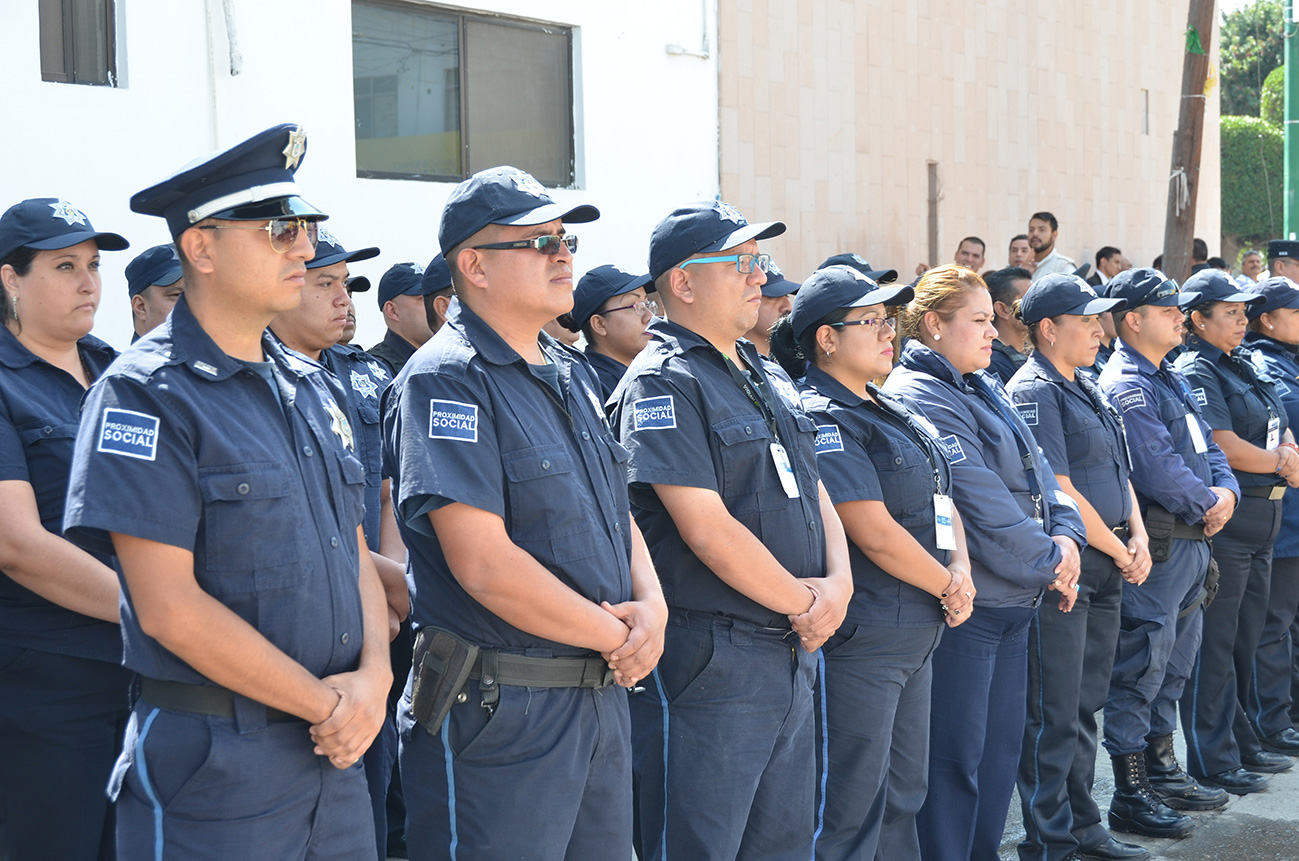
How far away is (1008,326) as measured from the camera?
20.4 feet

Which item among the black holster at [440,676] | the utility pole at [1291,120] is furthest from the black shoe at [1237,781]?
the utility pole at [1291,120]

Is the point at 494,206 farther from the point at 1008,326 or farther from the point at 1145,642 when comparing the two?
the point at 1008,326

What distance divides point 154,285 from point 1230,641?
4827 millimetres

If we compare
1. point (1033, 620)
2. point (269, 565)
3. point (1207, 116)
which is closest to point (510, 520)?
point (269, 565)

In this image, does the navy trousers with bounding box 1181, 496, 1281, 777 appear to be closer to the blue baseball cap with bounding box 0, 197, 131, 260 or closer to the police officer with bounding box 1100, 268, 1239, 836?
the police officer with bounding box 1100, 268, 1239, 836

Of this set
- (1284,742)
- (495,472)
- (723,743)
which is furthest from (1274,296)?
(495,472)

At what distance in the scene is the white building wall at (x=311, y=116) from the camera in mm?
5793

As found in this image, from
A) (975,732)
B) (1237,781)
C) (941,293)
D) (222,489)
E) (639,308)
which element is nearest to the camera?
(222,489)

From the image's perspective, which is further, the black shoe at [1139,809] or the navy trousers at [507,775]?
the black shoe at [1139,809]

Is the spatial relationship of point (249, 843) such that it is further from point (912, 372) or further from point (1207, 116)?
point (1207, 116)

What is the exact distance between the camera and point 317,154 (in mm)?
→ 6926

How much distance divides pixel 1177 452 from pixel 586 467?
11.5ft

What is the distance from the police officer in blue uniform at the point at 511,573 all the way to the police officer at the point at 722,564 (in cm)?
34

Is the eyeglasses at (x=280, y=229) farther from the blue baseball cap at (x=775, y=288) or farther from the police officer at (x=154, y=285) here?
the blue baseball cap at (x=775, y=288)
